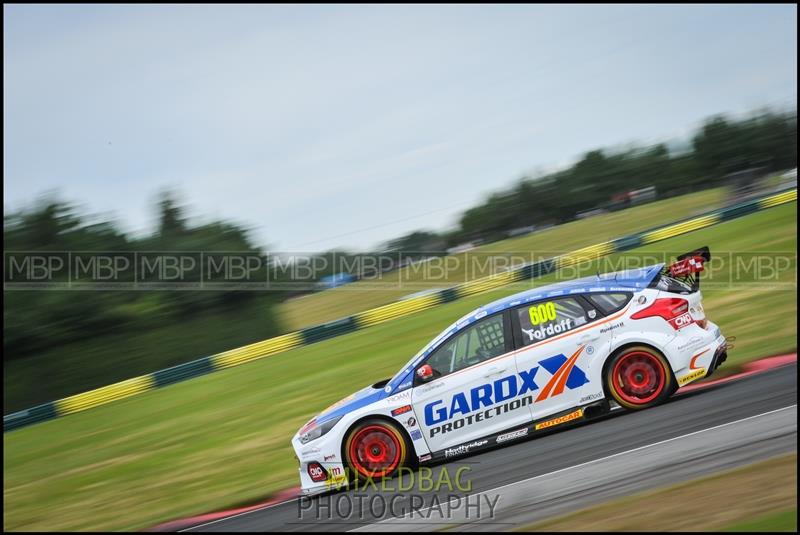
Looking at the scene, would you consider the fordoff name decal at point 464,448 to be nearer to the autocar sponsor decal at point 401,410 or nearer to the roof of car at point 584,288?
the autocar sponsor decal at point 401,410

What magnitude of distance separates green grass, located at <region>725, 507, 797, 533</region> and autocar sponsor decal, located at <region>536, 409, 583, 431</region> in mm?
2643

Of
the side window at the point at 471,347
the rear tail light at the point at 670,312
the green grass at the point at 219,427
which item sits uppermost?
the rear tail light at the point at 670,312

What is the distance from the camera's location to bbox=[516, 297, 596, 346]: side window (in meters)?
7.41

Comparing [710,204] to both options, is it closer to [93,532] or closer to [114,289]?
[114,289]

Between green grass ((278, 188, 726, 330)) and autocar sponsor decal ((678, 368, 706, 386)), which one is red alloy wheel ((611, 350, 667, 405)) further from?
green grass ((278, 188, 726, 330))

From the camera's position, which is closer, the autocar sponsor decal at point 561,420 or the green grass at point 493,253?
the autocar sponsor decal at point 561,420

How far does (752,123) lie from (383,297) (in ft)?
74.3

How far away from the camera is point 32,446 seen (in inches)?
565

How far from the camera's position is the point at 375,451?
745 cm

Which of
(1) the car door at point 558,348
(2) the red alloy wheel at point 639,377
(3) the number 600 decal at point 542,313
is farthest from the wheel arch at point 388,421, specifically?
(2) the red alloy wheel at point 639,377

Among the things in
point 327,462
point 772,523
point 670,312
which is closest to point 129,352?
point 327,462

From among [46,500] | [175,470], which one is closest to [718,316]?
[175,470]

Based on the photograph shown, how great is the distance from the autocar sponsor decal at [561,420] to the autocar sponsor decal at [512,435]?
134 millimetres

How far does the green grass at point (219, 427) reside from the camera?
30.4 feet
